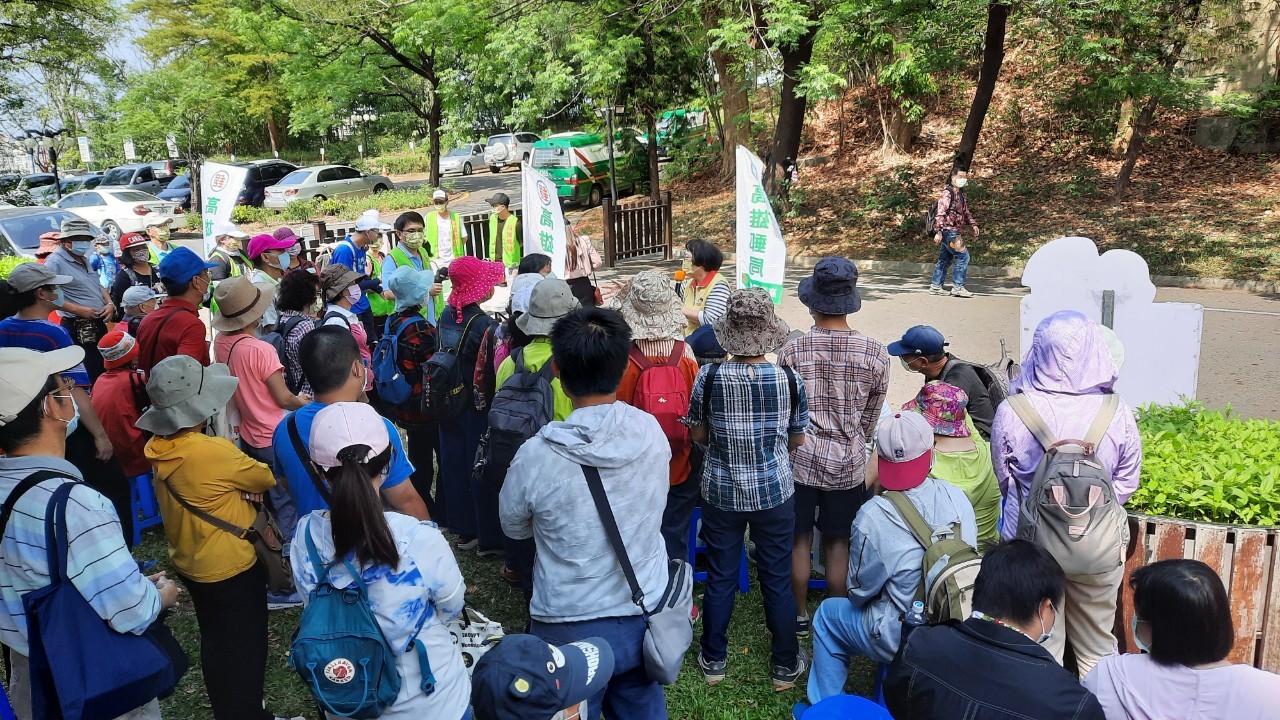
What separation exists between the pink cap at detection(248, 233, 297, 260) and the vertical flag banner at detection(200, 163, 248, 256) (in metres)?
1.70

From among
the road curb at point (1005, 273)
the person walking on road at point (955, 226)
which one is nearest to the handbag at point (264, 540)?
the person walking on road at point (955, 226)

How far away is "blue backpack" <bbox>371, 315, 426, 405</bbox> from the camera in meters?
4.55

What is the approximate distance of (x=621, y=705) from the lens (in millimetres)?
2645

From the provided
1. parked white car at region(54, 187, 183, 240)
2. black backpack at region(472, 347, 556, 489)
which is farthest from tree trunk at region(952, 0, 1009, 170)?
parked white car at region(54, 187, 183, 240)

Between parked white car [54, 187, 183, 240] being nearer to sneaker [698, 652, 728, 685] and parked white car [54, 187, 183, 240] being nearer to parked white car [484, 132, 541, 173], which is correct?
parked white car [484, 132, 541, 173]

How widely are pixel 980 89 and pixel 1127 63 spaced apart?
2833 millimetres

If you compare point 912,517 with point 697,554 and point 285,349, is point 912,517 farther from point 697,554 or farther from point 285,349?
point 285,349

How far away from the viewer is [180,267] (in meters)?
4.45

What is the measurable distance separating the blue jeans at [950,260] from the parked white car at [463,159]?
25.1 metres

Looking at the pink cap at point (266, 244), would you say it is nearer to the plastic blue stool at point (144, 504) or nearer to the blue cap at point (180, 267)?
the blue cap at point (180, 267)

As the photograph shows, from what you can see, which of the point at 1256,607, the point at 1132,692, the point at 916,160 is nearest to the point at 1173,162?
the point at 916,160

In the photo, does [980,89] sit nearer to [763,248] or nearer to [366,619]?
[763,248]

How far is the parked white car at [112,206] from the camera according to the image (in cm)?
2150

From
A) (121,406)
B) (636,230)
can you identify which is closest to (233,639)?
→ (121,406)
